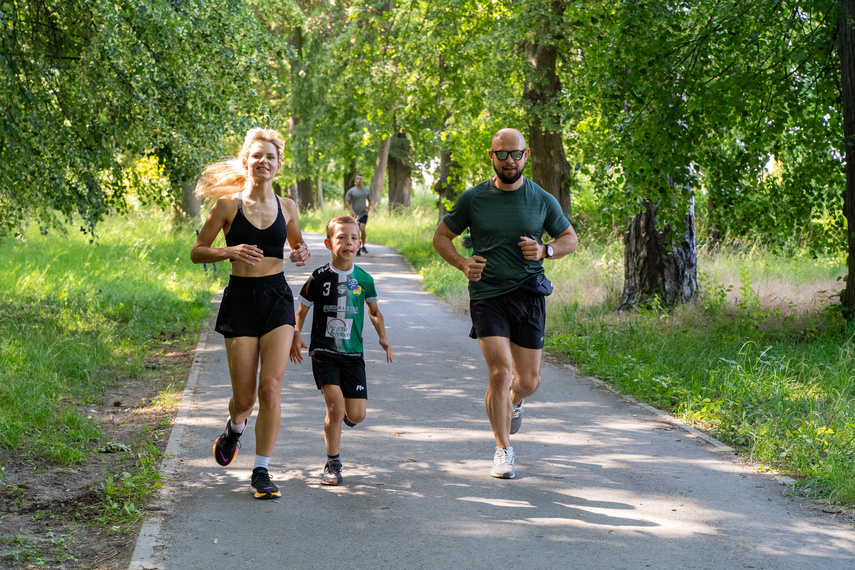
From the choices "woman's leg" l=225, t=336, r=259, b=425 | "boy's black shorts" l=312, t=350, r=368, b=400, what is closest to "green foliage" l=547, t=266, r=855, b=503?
"boy's black shorts" l=312, t=350, r=368, b=400

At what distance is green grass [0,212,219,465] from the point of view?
715cm

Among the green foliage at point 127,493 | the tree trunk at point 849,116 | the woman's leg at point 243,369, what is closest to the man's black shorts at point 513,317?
the woman's leg at point 243,369

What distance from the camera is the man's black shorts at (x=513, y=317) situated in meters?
6.06

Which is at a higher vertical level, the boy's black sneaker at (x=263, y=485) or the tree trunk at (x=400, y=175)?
the tree trunk at (x=400, y=175)

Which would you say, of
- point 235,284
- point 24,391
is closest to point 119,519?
point 235,284

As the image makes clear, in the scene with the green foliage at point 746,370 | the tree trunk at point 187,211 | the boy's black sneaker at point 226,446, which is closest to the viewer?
the boy's black sneaker at point 226,446

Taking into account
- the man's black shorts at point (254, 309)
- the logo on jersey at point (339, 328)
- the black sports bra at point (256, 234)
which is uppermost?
the black sports bra at point (256, 234)

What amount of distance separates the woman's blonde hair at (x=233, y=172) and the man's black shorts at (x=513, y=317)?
1.70 meters

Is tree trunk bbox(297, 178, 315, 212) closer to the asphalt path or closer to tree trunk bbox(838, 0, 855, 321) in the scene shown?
tree trunk bbox(838, 0, 855, 321)

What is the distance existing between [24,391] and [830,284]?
35.7ft

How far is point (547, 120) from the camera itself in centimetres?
1684

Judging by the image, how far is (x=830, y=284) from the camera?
1311cm

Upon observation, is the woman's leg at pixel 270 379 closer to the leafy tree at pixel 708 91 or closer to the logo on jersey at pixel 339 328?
the logo on jersey at pixel 339 328

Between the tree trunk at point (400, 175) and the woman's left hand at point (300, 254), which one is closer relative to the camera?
the woman's left hand at point (300, 254)
